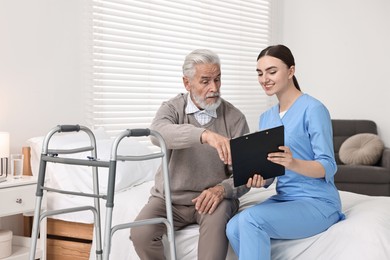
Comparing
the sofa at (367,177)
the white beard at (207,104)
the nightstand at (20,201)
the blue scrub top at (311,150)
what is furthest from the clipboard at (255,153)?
the sofa at (367,177)

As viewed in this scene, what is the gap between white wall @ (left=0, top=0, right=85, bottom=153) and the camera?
360 centimetres

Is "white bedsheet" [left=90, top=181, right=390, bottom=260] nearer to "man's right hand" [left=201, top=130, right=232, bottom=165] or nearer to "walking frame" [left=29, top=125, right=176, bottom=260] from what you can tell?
"walking frame" [left=29, top=125, right=176, bottom=260]

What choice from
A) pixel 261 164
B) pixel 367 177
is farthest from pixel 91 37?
pixel 367 177

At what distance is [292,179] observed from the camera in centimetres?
251

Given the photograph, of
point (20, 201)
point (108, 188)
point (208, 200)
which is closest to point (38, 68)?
point (20, 201)

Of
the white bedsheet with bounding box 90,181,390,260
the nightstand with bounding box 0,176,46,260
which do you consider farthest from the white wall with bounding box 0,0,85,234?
the white bedsheet with bounding box 90,181,390,260

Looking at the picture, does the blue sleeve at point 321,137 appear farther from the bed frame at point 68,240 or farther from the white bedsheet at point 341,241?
the bed frame at point 68,240

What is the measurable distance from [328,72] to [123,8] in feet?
9.08

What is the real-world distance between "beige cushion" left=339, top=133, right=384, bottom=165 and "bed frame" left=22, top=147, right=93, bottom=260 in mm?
3084

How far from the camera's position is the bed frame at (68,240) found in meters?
3.21

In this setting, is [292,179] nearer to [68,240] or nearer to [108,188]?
[108,188]

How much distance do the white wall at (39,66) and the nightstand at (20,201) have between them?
514mm

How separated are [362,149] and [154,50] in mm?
2212

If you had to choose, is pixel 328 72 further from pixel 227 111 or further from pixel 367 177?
pixel 227 111
